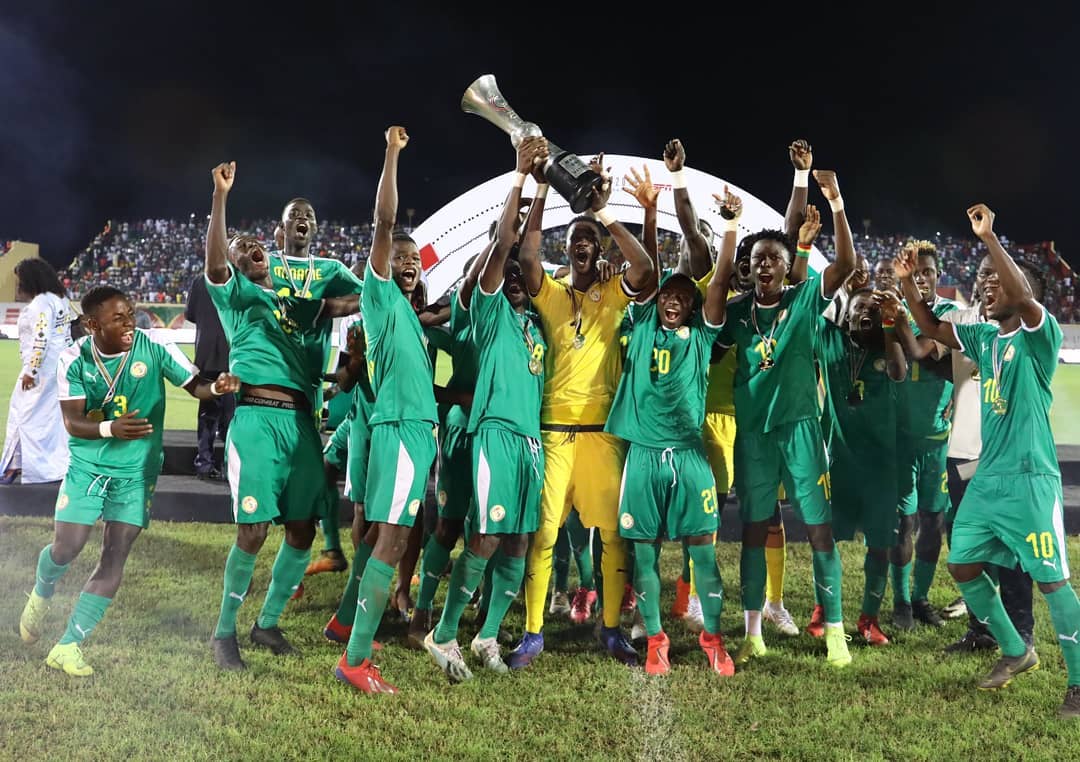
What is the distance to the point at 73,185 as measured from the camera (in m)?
35.7

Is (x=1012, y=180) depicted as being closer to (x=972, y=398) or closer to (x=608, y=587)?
(x=972, y=398)

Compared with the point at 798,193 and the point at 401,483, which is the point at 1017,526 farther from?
the point at 401,483

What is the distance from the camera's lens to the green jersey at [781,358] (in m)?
4.97

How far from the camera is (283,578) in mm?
4863

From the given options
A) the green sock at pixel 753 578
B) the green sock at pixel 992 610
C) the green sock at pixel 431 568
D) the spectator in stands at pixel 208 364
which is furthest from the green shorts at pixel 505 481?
the spectator in stands at pixel 208 364

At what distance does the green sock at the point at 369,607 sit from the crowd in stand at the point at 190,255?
26158 millimetres

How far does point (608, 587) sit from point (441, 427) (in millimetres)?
1299

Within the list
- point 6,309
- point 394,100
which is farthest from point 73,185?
point 394,100

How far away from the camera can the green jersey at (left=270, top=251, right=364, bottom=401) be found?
4867mm

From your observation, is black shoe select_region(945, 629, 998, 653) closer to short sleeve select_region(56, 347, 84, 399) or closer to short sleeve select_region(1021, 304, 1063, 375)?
short sleeve select_region(1021, 304, 1063, 375)

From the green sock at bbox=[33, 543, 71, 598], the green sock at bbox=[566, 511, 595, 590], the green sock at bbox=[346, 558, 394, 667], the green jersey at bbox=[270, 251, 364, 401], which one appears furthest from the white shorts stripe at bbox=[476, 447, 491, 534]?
the green sock at bbox=[33, 543, 71, 598]

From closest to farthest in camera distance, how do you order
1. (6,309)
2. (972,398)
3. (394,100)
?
1. (972,398)
2. (6,309)
3. (394,100)

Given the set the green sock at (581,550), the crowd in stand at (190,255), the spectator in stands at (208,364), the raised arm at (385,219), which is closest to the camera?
the raised arm at (385,219)

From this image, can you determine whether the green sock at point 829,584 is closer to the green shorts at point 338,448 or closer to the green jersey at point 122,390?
the green shorts at point 338,448
